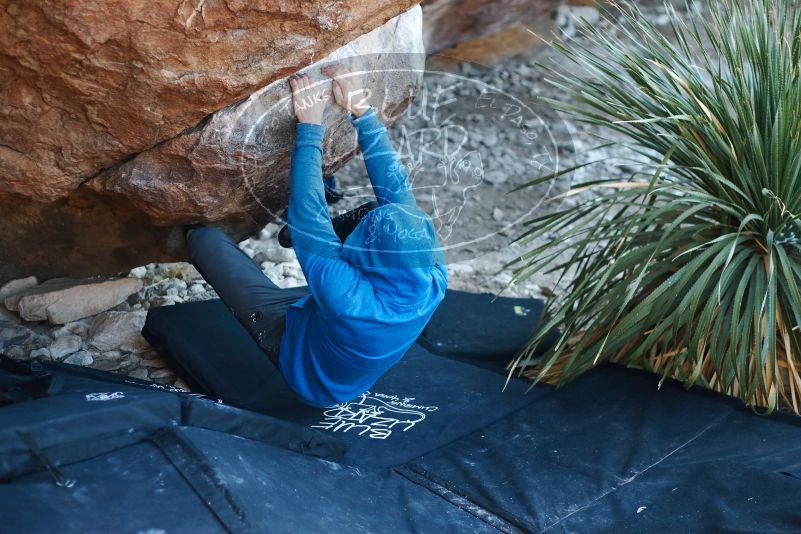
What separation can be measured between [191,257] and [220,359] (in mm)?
339

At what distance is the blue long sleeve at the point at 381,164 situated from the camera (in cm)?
233

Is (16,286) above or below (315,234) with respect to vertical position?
below

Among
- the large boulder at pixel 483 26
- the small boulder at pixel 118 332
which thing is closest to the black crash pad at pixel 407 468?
the small boulder at pixel 118 332

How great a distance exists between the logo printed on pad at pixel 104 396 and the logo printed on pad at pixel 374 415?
62 cm

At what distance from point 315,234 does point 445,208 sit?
561mm

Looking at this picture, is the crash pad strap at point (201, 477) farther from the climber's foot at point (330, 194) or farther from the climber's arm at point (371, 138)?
the climber's foot at point (330, 194)

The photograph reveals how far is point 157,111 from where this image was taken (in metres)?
2.29

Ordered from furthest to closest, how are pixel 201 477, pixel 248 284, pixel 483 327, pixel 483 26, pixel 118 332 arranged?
1. pixel 483 26
2. pixel 483 327
3. pixel 118 332
4. pixel 248 284
5. pixel 201 477

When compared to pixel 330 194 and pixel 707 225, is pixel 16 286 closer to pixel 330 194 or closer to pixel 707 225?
pixel 330 194

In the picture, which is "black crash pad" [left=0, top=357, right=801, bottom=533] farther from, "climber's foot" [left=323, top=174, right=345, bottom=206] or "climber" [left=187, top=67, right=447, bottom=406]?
"climber's foot" [left=323, top=174, right=345, bottom=206]

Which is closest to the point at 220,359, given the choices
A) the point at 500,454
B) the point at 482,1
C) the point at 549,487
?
the point at 500,454

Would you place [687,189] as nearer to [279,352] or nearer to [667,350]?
[667,350]

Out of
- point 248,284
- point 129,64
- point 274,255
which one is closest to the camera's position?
point 129,64

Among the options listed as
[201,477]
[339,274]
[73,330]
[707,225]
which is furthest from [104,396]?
[707,225]
